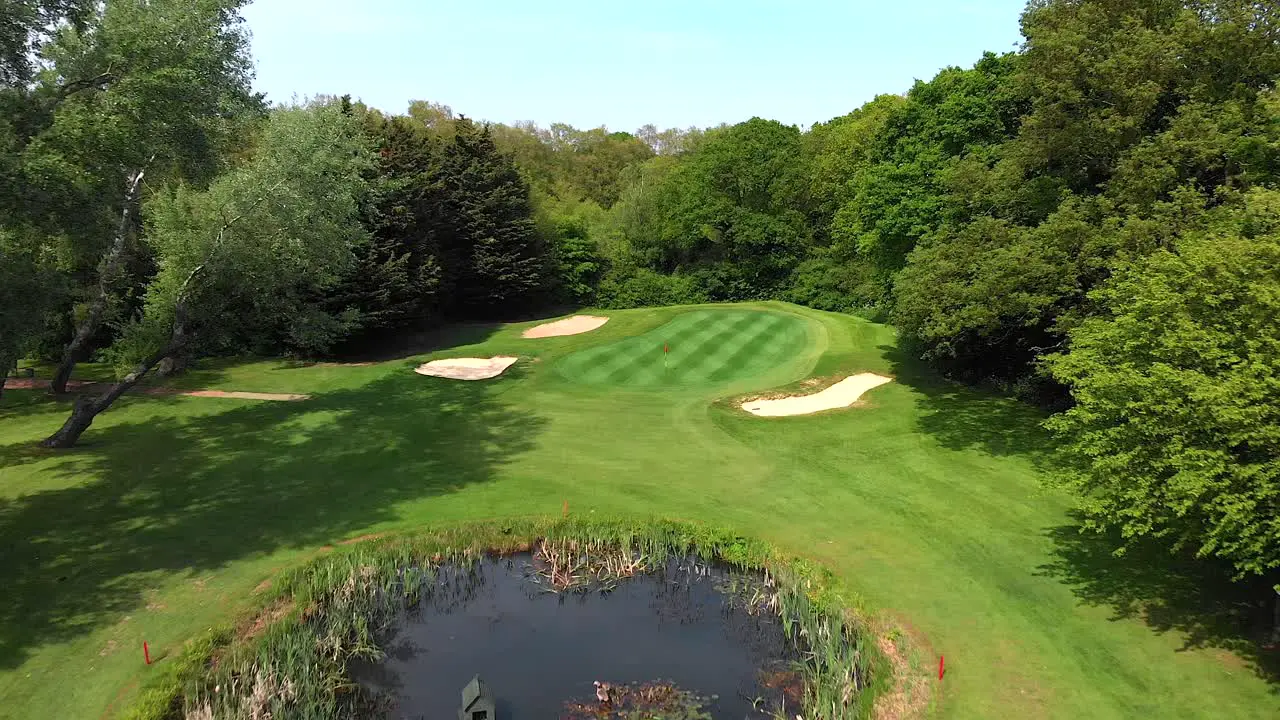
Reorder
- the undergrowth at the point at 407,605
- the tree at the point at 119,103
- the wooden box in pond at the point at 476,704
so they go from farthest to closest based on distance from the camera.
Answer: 1. the tree at the point at 119,103
2. the undergrowth at the point at 407,605
3. the wooden box in pond at the point at 476,704

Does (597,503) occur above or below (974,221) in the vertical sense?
below

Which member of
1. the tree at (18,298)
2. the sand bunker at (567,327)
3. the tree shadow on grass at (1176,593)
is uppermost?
the tree at (18,298)

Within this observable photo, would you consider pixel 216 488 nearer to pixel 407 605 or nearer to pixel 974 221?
pixel 407 605

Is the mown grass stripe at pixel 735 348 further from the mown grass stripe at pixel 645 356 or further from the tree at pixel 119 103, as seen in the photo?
the tree at pixel 119 103

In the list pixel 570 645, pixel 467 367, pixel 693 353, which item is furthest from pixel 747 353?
pixel 570 645

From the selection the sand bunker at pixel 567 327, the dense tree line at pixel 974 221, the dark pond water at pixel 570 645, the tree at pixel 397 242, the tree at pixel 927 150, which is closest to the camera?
the dark pond water at pixel 570 645

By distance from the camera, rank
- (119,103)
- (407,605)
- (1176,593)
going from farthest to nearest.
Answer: (119,103) → (407,605) → (1176,593)

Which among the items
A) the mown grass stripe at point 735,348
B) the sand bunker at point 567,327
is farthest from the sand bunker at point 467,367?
the mown grass stripe at point 735,348
